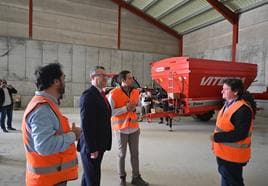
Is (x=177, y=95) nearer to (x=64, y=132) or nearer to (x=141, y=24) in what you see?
(x=64, y=132)

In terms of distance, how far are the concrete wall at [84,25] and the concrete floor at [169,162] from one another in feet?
28.6

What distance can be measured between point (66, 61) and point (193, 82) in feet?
31.2

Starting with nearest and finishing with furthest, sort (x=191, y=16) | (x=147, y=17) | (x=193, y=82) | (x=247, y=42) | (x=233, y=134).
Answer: (x=233, y=134) → (x=193, y=82) → (x=247, y=42) → (x=191, y=16) → (x=147, y=17)

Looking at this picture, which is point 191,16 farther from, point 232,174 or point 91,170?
point 91,170

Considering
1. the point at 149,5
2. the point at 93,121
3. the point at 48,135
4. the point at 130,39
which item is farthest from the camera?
the point at 130,39

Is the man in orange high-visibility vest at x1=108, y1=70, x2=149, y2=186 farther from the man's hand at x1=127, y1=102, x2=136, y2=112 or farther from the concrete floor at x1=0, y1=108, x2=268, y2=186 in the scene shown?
the concrete floor at x1=0, y1=108, x2=268, y2=186

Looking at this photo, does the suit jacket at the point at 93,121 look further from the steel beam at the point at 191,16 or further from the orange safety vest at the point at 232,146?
the steel beam at the point at 191,16

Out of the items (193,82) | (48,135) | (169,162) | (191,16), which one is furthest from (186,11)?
(48,135)

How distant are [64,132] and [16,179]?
7.89 feet

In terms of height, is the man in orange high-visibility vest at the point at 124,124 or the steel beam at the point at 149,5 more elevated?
the steel beam at the point at 149,5

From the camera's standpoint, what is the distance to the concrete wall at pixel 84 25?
13867 mm


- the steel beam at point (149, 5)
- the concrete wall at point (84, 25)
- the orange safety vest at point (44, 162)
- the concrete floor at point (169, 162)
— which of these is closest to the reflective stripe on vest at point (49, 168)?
the orange safety vest at point (44, 162)

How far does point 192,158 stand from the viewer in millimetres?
5012

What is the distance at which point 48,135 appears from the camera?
66.2 inches
